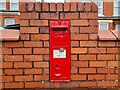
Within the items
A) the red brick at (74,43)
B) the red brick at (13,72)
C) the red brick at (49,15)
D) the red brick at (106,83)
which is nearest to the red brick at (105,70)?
the red brick at (106,83)

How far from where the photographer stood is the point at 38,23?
2.19m

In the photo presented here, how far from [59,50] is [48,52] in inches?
4.6

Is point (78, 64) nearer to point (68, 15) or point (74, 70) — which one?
point (74, 70)

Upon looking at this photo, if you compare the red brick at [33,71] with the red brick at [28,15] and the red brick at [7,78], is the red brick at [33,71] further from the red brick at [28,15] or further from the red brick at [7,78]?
the red brick at [28,15]

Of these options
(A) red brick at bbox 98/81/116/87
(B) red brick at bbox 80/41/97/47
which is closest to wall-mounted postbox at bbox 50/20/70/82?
(B) red brick at bbox 80/41/97/47

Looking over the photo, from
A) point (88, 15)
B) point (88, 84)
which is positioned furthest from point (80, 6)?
point (88, 84)

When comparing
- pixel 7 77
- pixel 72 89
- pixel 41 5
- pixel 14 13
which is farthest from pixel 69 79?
pixel 14 13

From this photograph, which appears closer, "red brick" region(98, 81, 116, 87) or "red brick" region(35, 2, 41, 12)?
"red brick" region(35, 2, 41, 12)

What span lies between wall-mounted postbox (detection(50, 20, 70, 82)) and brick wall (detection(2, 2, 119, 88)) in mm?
49

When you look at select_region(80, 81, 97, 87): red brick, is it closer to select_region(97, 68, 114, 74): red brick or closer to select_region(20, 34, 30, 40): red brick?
select_region(97, 68, 114, 74): red brick

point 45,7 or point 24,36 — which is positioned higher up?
point 45,7

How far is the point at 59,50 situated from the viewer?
2186 millimetres

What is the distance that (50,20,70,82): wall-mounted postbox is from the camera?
7.15 ft

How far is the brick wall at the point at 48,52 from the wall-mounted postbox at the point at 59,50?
0.05 m
